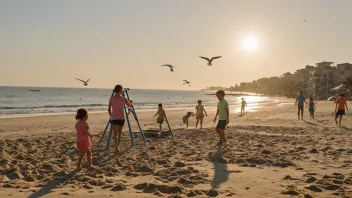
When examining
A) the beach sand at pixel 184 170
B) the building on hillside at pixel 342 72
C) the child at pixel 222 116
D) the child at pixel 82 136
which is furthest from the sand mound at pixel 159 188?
the building on hillside at pixel 342 72

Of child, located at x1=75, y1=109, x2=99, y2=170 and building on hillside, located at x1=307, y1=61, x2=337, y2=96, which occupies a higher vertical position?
building on hillside, located at x1=307, y1=61, x2=337, y2=96

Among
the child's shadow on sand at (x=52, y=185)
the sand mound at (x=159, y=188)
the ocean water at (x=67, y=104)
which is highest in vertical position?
the sand mound at (x=159, y=188)

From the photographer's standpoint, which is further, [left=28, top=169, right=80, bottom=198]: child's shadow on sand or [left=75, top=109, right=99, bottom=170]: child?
[left=75, top=109, right=99, bottom=170]: child

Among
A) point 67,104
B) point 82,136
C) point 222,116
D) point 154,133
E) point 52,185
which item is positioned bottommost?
point 67,104

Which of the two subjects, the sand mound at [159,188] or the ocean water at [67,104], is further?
the ocean water at [67,104]

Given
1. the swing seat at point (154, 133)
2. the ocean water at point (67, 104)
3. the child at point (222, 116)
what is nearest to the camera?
the child at point (222, 116)

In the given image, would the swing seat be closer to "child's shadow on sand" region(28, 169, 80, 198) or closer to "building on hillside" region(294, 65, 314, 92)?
"child's shadow on sand" region(28, 169, 80, 198)

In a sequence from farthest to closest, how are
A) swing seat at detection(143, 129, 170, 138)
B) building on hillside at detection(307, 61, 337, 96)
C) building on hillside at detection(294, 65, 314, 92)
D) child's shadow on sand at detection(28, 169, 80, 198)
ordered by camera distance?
building on hillside at detection(294, 65, 314, 92)
building on hillside at detection(307, 61, 337, 96)
swing seat at detection(143, 129, 170, 138)
child's shadow on sand at detection(28, 169, 80, 198)

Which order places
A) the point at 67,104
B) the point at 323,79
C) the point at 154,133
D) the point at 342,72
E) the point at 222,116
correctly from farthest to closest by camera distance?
the point at 323,79
the point at 342,72
the point at 67,104
the point at 154,133
the point at 222,116

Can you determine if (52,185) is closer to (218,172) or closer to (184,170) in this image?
(184,170)

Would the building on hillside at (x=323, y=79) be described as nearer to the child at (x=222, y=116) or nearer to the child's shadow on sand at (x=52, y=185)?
the child at (x=222, y=116)

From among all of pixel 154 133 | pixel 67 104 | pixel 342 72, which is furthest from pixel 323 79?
pixel 154 133

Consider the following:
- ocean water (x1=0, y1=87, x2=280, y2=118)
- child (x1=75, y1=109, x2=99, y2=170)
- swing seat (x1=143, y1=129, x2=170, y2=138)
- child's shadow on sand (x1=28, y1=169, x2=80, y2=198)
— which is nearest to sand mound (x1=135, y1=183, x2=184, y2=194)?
child's shadow on sand (x1=28, y1=169, x2=80, y2=198)

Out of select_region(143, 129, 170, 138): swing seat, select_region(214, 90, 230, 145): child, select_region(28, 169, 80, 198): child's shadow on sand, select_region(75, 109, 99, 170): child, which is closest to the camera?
select_region(28, 169, 80, 198): child's shadow on sand
